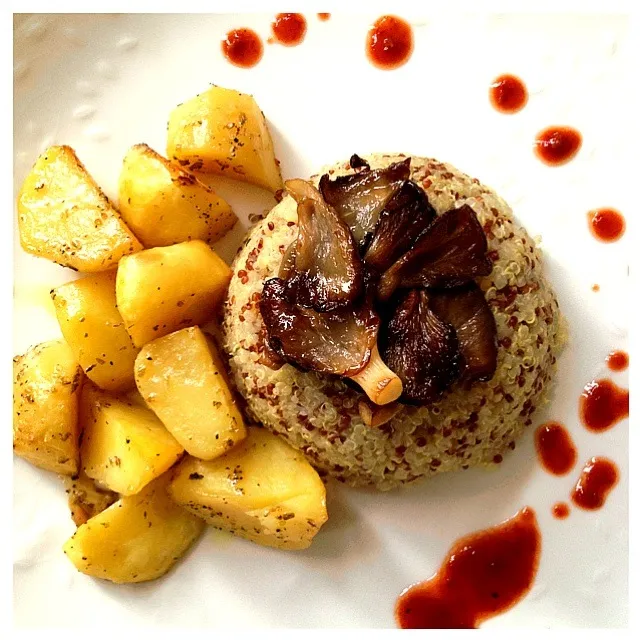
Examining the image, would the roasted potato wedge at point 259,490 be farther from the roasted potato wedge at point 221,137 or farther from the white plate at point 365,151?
the roasted potato wedge at point 221,137

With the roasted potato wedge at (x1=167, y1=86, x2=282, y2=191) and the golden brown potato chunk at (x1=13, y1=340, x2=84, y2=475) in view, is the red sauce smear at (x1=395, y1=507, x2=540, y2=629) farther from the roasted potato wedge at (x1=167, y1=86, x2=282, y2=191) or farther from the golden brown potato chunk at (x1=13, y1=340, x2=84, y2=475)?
the roasted potato wedge at (x1=167, y1=86, x2=282, y2=191)

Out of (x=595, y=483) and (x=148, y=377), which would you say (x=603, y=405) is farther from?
(x=148, y=377)

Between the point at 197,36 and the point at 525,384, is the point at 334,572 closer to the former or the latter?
the point at 525,384

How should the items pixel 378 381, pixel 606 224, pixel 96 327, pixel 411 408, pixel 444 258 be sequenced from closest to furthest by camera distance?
pixel 378 381 < pixel 444 258 < pixel 411 408 < pixel 96 327 < pixel 606 224

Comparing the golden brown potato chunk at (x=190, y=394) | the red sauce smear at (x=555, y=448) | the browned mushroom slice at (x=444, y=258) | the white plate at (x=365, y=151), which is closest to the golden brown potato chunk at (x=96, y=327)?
the golden brown potato chunk at (x=190, y=394)

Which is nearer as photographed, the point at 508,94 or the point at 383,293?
the point at 383,293

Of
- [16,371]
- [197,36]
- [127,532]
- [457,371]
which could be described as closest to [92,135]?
[197,36]

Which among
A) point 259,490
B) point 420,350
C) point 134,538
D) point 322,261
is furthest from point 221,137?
point 134,538
